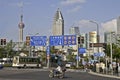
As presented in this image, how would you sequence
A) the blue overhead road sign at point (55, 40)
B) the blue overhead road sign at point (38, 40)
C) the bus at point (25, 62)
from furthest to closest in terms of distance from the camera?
the blue overhead road sign at point (38, 40), the blue overhead road sign at point (55, 40), the bus at point (25, 62)

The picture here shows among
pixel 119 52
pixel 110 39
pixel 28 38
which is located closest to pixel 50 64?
pixel 28 38

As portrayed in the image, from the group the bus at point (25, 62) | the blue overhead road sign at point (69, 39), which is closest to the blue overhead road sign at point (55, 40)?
the blue overhead road sign at point (69, 39)

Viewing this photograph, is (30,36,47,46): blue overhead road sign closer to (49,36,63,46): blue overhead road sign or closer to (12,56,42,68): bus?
(49,36,63,46): blue overhead road sign

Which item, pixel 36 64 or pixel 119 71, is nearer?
pixel 119 71

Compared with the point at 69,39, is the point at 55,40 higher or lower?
lower

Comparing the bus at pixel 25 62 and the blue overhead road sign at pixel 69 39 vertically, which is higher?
the blue overhead road sign at pixel 69 39

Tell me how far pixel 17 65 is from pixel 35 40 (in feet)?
23.7

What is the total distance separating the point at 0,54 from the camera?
130 metres

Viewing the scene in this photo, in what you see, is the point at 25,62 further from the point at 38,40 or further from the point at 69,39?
the point at 69,39

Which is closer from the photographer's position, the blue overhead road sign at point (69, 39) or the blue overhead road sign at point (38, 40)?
the blue overhead road sign at point (69, 39)

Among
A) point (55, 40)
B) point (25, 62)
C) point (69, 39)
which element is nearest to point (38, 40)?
Result: point (55, 40)

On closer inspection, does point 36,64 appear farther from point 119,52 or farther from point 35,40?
point 119,52

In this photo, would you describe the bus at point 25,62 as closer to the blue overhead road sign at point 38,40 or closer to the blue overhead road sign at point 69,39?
the blue overhead road sign at point 38,40

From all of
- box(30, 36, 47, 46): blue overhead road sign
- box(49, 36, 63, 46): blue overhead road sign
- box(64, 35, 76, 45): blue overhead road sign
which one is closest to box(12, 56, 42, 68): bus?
box(30, 36, 47, 46): blue overhead road sign
